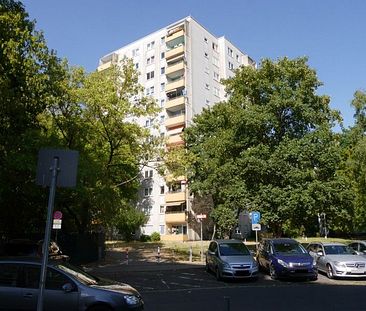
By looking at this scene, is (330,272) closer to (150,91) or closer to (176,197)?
(176,197)

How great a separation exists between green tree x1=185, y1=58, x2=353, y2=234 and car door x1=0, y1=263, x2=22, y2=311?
66.9 ft

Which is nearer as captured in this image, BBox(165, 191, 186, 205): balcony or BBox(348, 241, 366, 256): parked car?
BBox(348, 241, 366, 256): parked car

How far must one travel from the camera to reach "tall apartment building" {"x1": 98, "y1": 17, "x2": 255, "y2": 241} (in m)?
56.3

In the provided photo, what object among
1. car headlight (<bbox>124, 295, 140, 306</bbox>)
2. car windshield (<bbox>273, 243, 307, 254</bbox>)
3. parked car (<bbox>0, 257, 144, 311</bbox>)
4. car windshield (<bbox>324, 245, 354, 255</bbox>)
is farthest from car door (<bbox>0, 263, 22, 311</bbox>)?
car windshield (<bbox>324, 245, 354, 255</bbox>)

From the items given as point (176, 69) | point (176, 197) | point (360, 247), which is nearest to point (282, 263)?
point (360, 247)

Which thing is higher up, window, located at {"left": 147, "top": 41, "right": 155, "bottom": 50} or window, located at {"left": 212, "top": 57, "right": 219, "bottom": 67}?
window, located at {"left": 147, "top": 41, "right": 155, "bottom": 50}

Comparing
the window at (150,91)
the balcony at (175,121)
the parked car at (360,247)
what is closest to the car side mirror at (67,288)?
the parked car at (360,247)

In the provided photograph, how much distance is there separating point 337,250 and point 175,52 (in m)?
44.5

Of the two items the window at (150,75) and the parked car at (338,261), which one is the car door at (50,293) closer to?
the parked car at (338,261)

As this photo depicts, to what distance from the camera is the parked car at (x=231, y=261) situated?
18.1 metres

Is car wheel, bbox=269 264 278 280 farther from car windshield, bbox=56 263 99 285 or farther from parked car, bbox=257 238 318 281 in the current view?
car windshield, bbox=56 263 99 285

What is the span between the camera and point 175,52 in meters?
60.2

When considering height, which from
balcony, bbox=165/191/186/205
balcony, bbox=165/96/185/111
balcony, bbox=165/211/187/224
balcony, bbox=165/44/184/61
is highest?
balcony, bbox=165/44/184/61

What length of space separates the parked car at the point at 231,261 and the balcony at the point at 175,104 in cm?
3908
